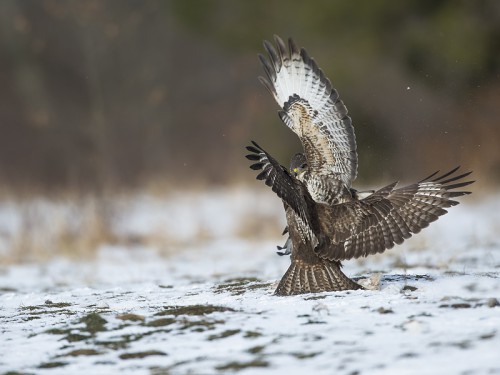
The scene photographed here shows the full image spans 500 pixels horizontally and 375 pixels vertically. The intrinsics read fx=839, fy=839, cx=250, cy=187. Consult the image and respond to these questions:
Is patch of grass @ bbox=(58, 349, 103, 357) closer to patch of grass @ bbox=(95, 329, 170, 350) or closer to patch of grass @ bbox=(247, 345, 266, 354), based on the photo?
patch of grass @ bbox=(95, 329, 170, 350)

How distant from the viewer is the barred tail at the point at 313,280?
18.4 ft

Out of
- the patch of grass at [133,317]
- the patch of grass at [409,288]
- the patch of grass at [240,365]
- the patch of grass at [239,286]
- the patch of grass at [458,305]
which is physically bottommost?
the patch of grass at [240,365]

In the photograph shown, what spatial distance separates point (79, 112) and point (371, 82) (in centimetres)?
601

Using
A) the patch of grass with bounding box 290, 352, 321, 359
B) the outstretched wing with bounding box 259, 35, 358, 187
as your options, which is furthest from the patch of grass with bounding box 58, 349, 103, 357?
the outstretched wing with bounding box 259, 35, 358, 187

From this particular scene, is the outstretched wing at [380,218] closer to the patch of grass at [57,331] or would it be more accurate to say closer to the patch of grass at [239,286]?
the patch of grass at [239,286]

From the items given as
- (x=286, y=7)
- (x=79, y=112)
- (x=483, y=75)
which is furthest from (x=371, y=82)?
(x=79, y=112)

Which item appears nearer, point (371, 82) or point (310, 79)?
point (310, 79)

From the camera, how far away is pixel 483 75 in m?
16.6

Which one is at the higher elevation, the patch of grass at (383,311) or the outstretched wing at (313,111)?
the outstretched wing at (313,111)

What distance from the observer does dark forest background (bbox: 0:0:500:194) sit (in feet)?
50.1

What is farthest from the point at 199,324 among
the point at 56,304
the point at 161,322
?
the point at 56,304

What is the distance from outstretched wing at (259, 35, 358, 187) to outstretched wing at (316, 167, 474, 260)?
0.98ft

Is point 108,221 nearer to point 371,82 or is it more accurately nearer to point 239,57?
point 371,82

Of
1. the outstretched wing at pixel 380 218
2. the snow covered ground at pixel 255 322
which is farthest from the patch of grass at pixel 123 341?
the outstretched wing at pixel 380 218
